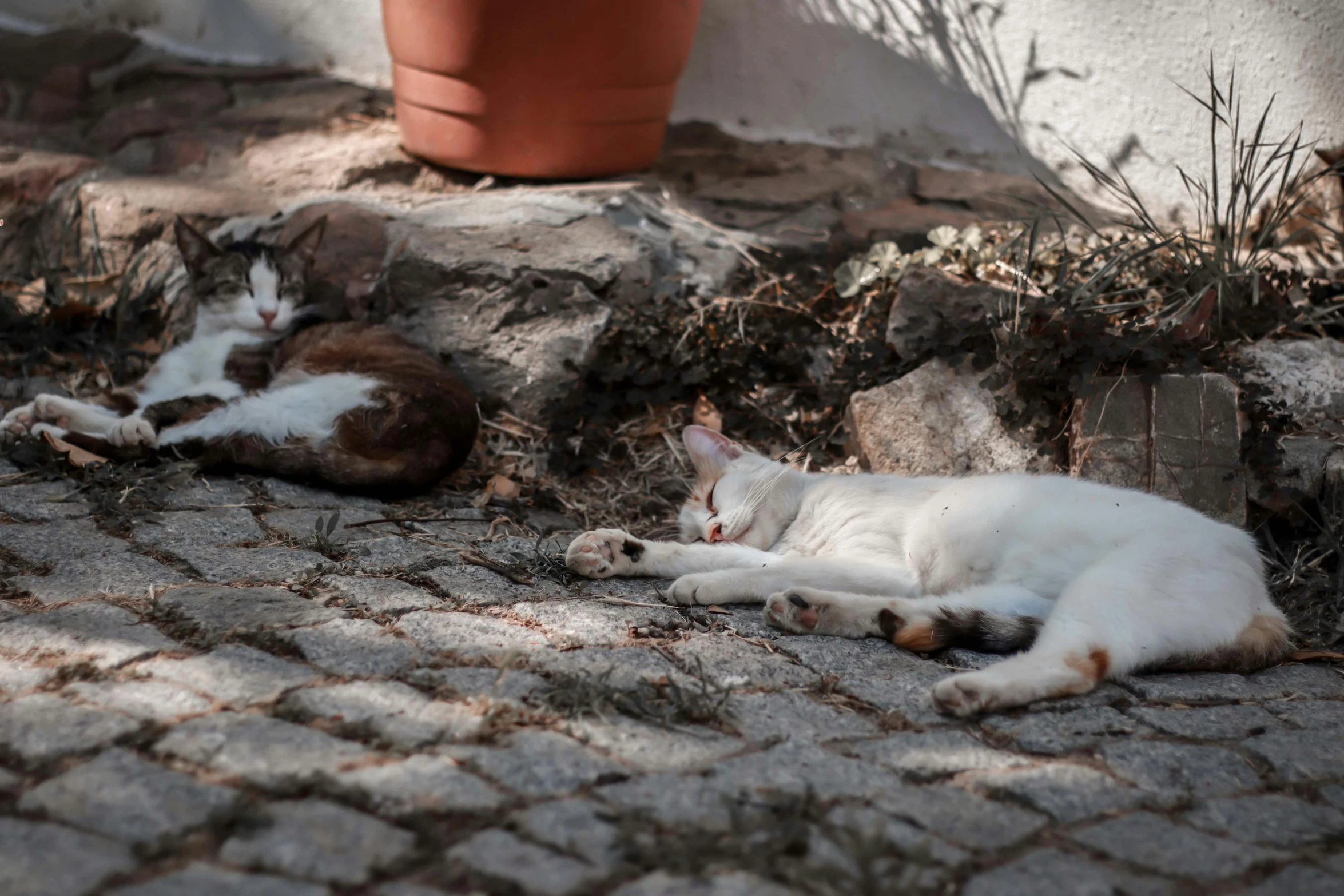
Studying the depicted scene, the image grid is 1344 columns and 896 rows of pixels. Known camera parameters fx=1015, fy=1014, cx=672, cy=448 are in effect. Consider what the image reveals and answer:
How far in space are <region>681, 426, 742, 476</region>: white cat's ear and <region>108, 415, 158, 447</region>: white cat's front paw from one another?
74.8 inches

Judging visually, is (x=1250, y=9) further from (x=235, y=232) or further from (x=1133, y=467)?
(x=235, y=232)

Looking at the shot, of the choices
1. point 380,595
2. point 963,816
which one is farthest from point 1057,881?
point 380,595

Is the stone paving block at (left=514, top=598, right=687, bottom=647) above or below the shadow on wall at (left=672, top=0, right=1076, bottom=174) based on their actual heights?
below

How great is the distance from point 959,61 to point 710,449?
298 cm

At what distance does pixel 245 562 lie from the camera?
2.85 m

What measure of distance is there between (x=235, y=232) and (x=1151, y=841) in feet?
14.6

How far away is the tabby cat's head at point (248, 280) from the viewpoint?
165 inches

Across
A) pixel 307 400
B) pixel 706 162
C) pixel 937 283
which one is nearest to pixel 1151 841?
pixel 937 283

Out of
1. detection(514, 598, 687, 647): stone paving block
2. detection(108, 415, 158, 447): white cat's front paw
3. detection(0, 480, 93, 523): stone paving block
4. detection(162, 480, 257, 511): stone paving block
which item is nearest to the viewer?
detection(514, 598, 687, 647): stone paving block

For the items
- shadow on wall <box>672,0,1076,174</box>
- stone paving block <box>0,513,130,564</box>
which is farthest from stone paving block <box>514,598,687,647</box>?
shadow on wall <box>672,0,1076,174</box>

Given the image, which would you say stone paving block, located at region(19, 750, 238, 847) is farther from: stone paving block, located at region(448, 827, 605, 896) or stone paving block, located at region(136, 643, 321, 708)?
stone paving block, located at region(448, 827, 605, 896)

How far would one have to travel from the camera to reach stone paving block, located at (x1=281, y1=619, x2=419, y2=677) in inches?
85.5

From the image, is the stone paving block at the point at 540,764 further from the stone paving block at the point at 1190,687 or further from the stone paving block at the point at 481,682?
the stone paving block at the point at 1190,687

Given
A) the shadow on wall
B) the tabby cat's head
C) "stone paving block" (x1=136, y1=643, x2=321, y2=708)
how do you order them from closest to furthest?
"stone paving block" (x1=136, y1=643, x2=321, y2=708) < the tabby cat's head < the shadow on wall
